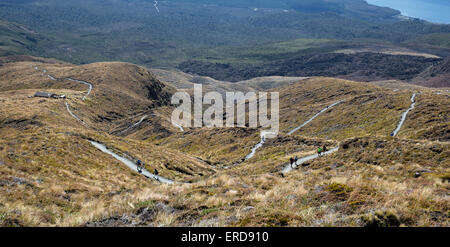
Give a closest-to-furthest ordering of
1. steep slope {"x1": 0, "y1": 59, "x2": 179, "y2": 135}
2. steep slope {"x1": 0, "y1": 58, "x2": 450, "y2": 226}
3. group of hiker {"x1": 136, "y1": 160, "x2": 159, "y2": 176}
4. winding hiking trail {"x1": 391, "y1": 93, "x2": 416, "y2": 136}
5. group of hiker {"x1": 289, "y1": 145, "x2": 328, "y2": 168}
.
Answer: steep slope {"x1": 0, "y1": 58, "x2": 450, "y2": 226}, group of hiker {"x1": 289, "y1": 145, "x2": 328, "y2": 168}, group of hiker {"x1": 136, "y1": 160, "x2": 159, "y2": 176}, winding hiking trail {"x1": 391, "y1": 93, "x2": 416, "y2": 136}, steep slope {"x1": 0, "y1": 59, "x2": 179, "y2": 135}

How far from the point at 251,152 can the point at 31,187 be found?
124 feet

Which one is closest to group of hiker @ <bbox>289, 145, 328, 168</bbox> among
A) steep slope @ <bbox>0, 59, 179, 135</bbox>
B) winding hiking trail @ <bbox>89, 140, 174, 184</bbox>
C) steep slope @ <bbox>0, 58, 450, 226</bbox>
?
steep slope @ <bbox>0, 58, 450, 226</bbox>

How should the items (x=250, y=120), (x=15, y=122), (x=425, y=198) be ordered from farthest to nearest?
(x=250, y=120), (x=15, y=122), (x=425, y=198)

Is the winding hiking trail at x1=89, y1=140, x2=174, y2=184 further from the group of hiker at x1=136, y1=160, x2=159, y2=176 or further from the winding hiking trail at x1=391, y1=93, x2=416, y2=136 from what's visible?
the winding hiking trail at x1=391, y1=93, x2=416, y2=136

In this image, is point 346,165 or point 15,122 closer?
point 346,165

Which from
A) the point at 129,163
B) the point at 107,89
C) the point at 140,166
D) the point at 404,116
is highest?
the point at 404,116

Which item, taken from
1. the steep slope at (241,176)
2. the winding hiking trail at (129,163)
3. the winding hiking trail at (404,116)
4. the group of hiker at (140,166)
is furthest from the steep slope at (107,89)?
the winding hiking trail at (404,116)

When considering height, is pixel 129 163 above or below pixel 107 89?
above

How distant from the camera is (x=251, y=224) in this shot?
29.2 feet

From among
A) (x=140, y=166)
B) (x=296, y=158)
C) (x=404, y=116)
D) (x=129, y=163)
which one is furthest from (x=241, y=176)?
(x=404, y=116)

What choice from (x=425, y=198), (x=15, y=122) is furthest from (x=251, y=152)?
(x=15, y=122)

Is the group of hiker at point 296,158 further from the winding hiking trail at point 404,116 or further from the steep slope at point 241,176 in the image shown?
the winding hiking trail at point 404,116

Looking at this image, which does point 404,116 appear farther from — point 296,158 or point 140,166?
point 140,166
